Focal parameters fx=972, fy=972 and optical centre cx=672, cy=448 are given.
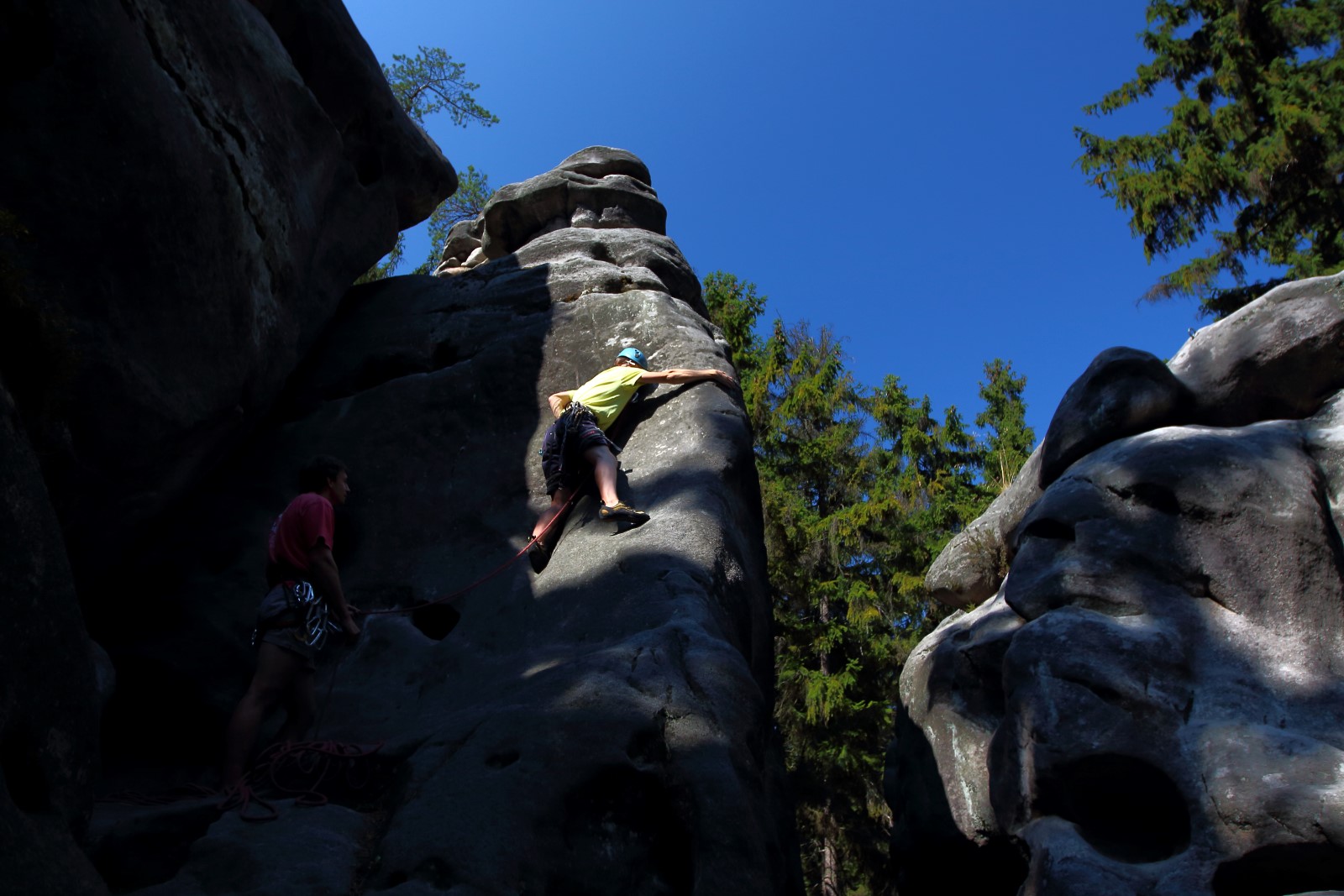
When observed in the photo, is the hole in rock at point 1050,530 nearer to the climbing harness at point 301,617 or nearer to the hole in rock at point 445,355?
the hole in rock at point 445,355

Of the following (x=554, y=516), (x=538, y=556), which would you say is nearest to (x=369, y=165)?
(x=554, y=516)

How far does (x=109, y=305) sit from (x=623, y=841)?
4.04 meters

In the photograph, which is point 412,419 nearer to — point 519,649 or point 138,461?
point 138,461

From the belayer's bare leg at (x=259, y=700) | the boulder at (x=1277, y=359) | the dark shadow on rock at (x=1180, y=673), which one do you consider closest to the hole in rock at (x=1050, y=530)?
the dark shadow on rock at (x=1180, y=673)

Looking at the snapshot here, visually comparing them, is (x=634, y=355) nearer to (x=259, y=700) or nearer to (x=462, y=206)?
(x=259, y=700)

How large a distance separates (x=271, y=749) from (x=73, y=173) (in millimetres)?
3236

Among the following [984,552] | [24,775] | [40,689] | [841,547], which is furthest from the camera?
[841,547]

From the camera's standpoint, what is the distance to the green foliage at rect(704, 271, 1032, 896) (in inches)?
562

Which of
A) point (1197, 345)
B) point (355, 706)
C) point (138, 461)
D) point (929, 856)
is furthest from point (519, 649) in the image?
point (1197, 345)

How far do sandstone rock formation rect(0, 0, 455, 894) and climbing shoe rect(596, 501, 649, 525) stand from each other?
2661mm

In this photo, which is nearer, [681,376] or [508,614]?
[508,614]

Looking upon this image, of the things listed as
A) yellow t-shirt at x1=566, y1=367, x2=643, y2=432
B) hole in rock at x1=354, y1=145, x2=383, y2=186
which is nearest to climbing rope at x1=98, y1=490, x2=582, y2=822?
yellow t-shirt at x1=566, y1=367, x2=643, y2=432

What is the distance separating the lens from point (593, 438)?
6.76 m

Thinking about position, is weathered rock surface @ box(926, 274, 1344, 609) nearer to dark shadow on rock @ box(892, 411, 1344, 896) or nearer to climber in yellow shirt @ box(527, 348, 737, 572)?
dark shadow on rock @ box(892, 411, 1344, 896)
